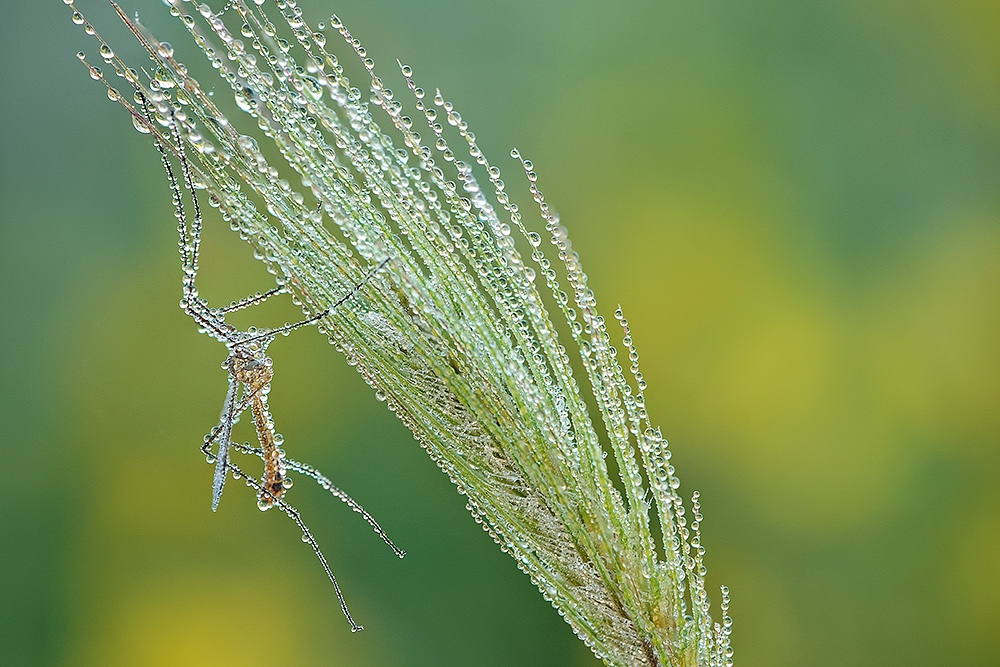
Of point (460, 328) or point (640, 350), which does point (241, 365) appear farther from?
point (640, 350)

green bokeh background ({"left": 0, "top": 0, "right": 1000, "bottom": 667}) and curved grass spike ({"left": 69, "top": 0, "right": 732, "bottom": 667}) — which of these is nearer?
curved grass spike ({"left": 69, "top": 0, "right": 732, "bottom": 667})

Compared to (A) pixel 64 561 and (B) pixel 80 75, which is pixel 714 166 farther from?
(A) pixel 64 561

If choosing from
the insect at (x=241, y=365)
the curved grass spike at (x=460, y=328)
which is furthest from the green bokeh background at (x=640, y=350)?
the curved grass spike at (x=460, y=328)

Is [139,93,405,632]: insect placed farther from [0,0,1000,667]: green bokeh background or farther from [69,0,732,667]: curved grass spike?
[0,0,1000,667]: green bokeh background

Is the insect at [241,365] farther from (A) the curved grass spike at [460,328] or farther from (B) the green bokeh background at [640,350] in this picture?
(B) the green bokeh background at [640,350]

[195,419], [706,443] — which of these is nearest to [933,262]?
[706,443]

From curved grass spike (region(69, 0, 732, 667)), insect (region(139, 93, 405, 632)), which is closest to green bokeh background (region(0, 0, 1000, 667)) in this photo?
insect (region(139, 93, 405, 632))
